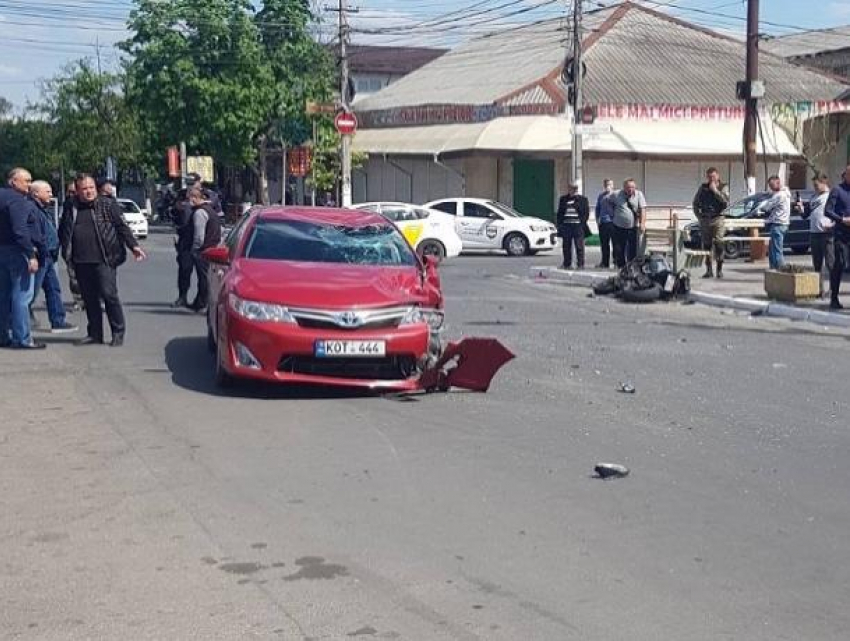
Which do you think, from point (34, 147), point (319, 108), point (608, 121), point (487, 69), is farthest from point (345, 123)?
point (34, 147)

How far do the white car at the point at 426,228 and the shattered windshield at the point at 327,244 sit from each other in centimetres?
1852

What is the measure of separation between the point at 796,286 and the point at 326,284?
9860mm

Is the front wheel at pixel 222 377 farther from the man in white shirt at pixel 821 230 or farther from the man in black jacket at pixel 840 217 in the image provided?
the man in white shirt at pixel 821 230

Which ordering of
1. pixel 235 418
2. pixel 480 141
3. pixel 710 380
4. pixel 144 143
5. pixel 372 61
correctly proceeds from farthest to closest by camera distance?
pixel 372 61 → pixel 144 143 → pixel 480 141 → pixel 710 380 → pixel 235 418

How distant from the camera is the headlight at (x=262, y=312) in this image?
10.7 meters

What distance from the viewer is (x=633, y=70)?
159ft

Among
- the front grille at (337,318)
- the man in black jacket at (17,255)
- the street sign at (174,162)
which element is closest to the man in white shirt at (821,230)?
the front grille at (337,318)

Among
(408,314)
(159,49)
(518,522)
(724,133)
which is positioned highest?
(159,49)

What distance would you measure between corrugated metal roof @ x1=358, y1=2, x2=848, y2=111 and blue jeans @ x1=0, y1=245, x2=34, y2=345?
33781 mm

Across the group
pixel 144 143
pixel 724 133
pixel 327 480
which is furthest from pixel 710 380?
pixel 144 143

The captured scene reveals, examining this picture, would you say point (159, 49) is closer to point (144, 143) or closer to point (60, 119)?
point (144, 143)

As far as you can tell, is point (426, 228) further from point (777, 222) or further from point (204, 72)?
point (204, 72)

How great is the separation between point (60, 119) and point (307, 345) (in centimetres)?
6665

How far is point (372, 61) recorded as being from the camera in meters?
81.6
